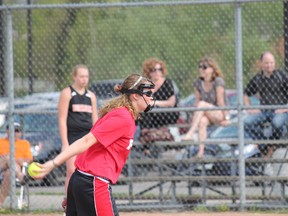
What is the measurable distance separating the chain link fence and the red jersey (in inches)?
172

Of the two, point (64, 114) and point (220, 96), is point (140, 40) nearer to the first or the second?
point (220, 96)

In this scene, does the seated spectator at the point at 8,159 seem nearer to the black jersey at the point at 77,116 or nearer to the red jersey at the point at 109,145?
the black jersey at the point at 77,116

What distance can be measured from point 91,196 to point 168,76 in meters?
9.06

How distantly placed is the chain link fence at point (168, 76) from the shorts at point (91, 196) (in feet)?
14.9

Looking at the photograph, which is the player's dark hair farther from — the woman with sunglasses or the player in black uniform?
the woman with sunglasses

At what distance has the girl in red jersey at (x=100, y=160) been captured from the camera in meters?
6.11

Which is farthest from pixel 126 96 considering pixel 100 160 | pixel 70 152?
pixel 70 152

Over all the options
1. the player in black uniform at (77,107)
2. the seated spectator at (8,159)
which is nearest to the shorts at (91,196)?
the player in black uniform at (77,107)

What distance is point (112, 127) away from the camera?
243 inches

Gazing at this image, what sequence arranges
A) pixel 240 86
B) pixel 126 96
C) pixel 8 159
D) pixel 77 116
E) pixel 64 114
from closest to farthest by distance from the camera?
pixel 126 96
pixel 64 114
pixel 77 116
pixel 240 86
pixel 8 159

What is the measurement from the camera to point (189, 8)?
15680mm

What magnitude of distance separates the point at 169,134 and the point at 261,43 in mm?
4504

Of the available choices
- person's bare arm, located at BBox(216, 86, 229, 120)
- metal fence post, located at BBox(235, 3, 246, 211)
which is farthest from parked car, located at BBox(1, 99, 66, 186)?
metal fence post, located at BBox(235, 3, 246, 211)

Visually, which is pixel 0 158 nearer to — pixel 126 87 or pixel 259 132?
pixel 259 132
